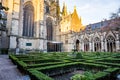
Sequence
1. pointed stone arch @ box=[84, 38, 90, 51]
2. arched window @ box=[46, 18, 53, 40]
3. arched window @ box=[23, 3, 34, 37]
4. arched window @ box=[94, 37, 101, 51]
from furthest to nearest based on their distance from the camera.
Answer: arched window @ box=[46, 18, 53, 40]
pointed stone arch @ box=[84, 38, 90, 51]
arched window @ box=[23, 3, 34, 37]
arched window @ box=[94, 37, 101, 51]

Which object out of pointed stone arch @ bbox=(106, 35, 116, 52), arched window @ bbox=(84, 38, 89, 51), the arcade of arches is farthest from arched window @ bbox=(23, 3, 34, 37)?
pointed stone arch @ bbox=(106, 35, 116, 52)

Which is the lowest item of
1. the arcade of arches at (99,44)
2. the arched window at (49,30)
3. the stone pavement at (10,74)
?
the stone pavement at (10,74)

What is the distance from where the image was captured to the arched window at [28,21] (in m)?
30.7

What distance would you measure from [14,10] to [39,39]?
9.18 meters

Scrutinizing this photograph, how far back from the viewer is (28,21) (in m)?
31.2

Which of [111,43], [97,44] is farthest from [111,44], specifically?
[97,44]

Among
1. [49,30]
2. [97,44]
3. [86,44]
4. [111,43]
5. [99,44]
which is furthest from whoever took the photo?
[49,30]

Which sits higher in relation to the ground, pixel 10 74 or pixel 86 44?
pixel 86 44

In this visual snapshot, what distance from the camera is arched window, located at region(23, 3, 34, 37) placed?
30703mm

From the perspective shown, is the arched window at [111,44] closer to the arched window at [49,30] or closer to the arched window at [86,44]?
the arched window at [86,44]

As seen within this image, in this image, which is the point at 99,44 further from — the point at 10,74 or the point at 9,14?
the point at 10,74

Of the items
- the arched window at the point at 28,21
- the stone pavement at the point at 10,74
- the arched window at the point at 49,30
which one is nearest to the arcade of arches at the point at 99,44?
the arched window at the point at 49,30

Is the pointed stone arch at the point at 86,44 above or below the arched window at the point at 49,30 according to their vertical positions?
below

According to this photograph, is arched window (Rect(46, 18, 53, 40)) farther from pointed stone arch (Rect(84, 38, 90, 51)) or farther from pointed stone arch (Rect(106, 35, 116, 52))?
pointed stone arch (Rect(106, 35, 116, 52))
